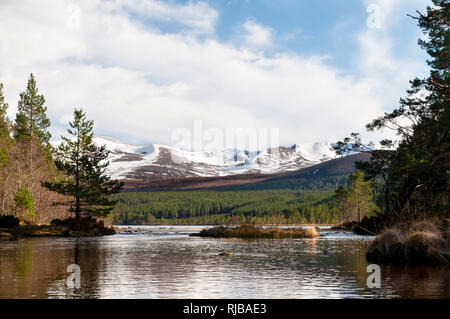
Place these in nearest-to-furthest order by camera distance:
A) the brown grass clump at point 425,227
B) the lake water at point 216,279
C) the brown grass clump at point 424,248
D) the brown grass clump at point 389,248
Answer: the lake water at point 216,279, the brown grass clump at point 424,248, the brown grass clump at point 425,227, the brown grass clump at point 389,248

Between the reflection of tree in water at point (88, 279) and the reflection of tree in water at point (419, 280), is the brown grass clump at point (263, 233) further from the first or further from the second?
the reflection of tree in water at point (419, 280)

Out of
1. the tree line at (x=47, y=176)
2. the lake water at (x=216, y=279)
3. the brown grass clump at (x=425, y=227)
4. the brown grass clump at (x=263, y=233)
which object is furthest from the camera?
the tree line at (x=47, y=176)

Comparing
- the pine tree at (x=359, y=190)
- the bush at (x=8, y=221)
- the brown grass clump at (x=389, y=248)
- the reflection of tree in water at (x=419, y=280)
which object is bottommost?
the reflection of tree in water at (x=419, y=280)

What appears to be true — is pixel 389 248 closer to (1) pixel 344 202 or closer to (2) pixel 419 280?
(2) pixel 419 280

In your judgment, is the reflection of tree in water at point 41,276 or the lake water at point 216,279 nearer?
the lake water at point 216,279

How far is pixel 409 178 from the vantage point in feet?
142

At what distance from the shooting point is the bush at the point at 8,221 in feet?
217

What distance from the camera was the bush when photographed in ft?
217

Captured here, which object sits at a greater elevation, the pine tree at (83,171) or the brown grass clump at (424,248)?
the pine tree at (83,171)

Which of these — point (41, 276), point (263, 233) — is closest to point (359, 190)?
point (263, 233)

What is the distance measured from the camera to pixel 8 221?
6681cm

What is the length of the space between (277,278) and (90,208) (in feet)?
230

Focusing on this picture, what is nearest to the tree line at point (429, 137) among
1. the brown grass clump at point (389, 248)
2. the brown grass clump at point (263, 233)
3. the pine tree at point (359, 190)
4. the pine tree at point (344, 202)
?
the brown grass clump at point (389, 248)
